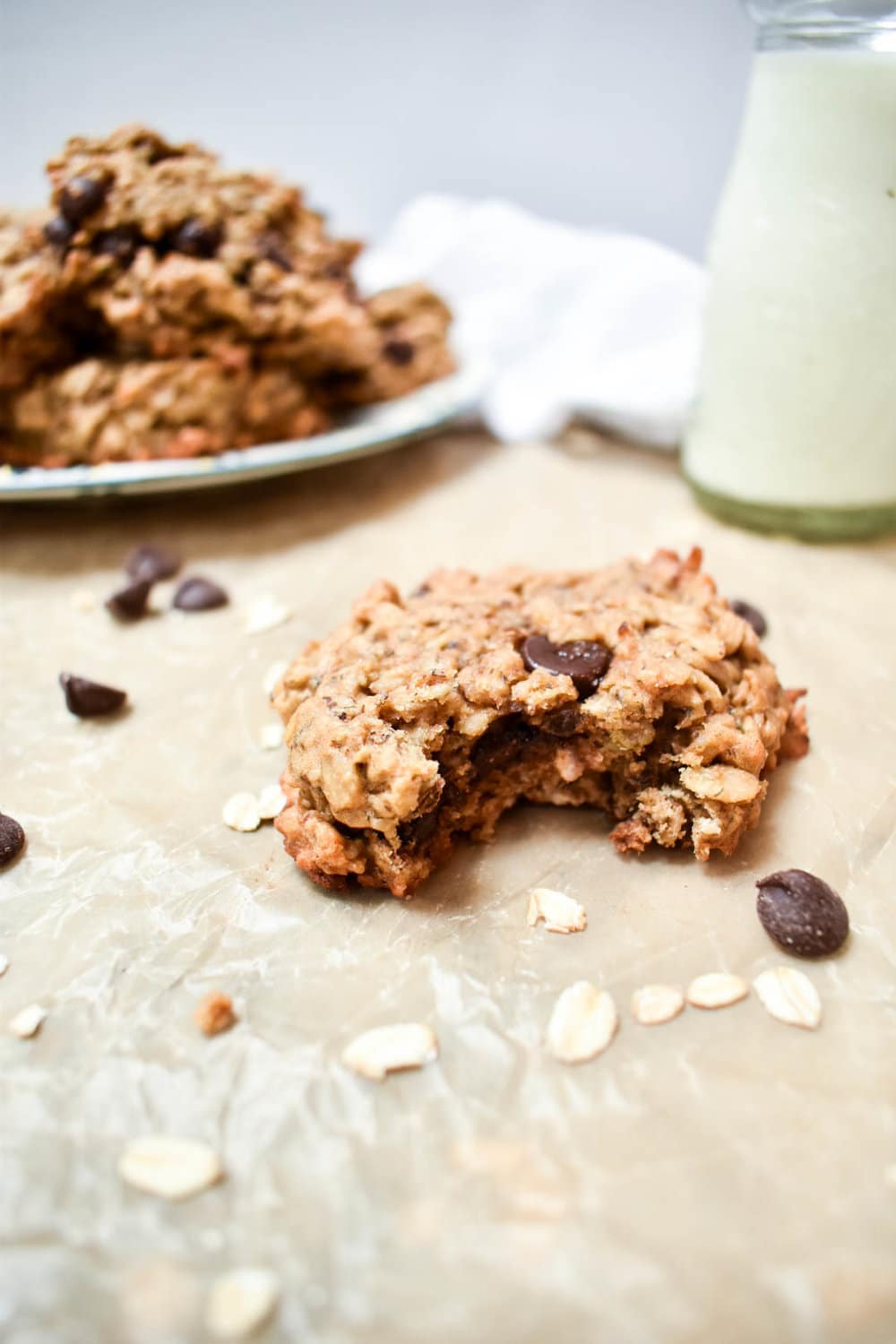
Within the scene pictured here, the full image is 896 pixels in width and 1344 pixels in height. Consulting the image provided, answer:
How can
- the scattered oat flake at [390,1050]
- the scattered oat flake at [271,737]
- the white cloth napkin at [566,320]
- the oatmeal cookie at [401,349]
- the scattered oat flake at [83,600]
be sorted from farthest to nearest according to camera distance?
the white cloth napkin at [566,320] → the oatmeal cookie at [401,349] → the scattered oat flake at [83,600] → the scattered oat flake at [271,737] → the scattered oat flake at [390,1050]

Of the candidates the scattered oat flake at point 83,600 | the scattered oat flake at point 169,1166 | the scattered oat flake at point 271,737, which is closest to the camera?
the scattered oat flake at point 169,1166

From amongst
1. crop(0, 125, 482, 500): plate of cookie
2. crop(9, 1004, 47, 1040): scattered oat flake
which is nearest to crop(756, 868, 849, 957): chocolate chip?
crop(9, 1004, 47, 1040): scattered oat flake

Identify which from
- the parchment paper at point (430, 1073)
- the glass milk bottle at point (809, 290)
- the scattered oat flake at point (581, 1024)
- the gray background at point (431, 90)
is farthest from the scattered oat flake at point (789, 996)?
the gray background at point (431, 90)

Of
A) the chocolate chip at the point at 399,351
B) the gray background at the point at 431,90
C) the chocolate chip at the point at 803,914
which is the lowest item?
the chocolate chip at the point at 803,914

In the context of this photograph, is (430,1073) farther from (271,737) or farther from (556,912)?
(271,737)

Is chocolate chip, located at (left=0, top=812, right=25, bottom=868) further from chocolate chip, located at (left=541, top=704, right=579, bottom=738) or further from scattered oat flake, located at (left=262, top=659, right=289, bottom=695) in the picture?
chocolate chip, located at (left=541, top=704, right=579, bottom=738)

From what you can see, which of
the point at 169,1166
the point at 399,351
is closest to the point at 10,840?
the point at 169,1166

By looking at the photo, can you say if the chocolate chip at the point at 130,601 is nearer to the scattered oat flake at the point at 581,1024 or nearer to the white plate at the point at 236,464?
the white plate at the point at 236,464

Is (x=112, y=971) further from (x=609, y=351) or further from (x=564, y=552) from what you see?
(x=609, y=351)
